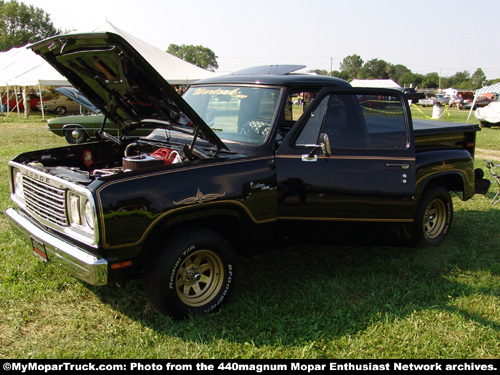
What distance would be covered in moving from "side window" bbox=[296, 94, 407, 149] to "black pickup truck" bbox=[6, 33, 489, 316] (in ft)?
0.04

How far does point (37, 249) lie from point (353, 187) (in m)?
2.70

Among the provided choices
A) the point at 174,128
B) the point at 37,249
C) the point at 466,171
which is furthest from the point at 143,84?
the point at 466,171

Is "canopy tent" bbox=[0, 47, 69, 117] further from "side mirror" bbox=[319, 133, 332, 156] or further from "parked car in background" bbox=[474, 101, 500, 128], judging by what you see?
"parked car in background" bbox=[474, 101, 500, 128]

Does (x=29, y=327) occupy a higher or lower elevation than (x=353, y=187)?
lower

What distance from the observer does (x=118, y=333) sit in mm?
3209

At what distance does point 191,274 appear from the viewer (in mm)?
3346

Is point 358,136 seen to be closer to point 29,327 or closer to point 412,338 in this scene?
point 412,338

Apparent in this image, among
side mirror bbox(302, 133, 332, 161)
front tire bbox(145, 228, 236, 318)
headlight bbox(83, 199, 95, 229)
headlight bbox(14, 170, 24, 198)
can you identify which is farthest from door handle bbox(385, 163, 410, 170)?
headlight bbox(14, 170, 24, 198)

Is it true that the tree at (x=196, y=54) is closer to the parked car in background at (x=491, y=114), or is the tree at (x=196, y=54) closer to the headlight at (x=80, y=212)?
the parked car in background at (x=491, y=114)

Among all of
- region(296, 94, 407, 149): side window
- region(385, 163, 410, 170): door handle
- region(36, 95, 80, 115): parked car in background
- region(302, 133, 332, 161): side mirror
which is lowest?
region(385, 163, 410, 170): door handle

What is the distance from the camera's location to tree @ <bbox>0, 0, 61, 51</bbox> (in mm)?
68500

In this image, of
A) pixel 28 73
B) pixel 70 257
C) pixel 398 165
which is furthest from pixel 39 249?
pixel 28 73

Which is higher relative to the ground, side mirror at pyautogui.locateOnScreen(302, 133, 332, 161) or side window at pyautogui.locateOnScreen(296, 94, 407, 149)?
side window at pyautogui.locateOnScreen(296, 94, 407, 149)
